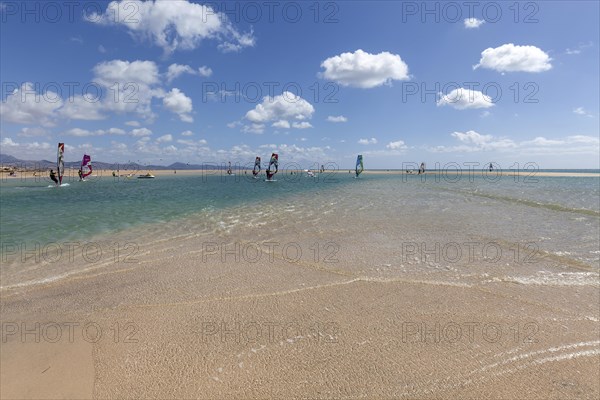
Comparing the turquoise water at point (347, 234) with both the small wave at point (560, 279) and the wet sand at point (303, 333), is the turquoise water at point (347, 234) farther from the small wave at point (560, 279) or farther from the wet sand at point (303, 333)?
the wet sand at point (303, 333)

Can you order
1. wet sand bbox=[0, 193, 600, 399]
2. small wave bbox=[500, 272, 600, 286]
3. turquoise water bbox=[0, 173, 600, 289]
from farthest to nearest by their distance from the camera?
1. turquoise water bbox=[0, 173, 600, 289]
2. small wave bbox=[500, 272, 600, 286]
3. wet sand bbox=[0, 193, 600, 399]

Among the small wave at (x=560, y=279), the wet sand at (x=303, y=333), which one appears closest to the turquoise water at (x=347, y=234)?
the small wave at (x=560, y=279)

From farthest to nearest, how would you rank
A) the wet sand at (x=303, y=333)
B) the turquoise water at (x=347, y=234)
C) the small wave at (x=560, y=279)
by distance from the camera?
1. the turquoise water at (x=347, y=234)
2. the small wave at (x=560, y=279)
3. the wet sand at (x=303, y=333)

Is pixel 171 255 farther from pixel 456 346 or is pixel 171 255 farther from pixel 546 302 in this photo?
pixel 546 302

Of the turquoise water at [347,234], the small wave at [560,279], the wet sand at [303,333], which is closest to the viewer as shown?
the wet sand at [303,333]

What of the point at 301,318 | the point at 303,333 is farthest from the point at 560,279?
the point at 303,333

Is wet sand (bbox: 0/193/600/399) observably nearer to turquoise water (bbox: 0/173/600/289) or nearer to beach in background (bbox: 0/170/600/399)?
beach in background (bbox: 0/170/600/399)

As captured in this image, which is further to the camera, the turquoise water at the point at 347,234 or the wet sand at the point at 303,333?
the turquoise water at the point at 347,234

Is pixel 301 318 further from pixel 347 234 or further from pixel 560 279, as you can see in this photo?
pixel 347 234

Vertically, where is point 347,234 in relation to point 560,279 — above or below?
above

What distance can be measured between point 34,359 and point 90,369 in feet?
3.34

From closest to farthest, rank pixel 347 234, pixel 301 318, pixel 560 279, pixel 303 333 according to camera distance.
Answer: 1. pixel 303 333
2. pixel 301 318
3. pixel 560 279
4. pixel 347 234

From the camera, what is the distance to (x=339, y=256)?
29.2ft

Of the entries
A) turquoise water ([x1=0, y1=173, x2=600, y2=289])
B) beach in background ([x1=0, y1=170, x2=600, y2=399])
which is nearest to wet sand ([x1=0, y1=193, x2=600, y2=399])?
beach in background ([x1=0, y1=170, x2=600, y2=399])
